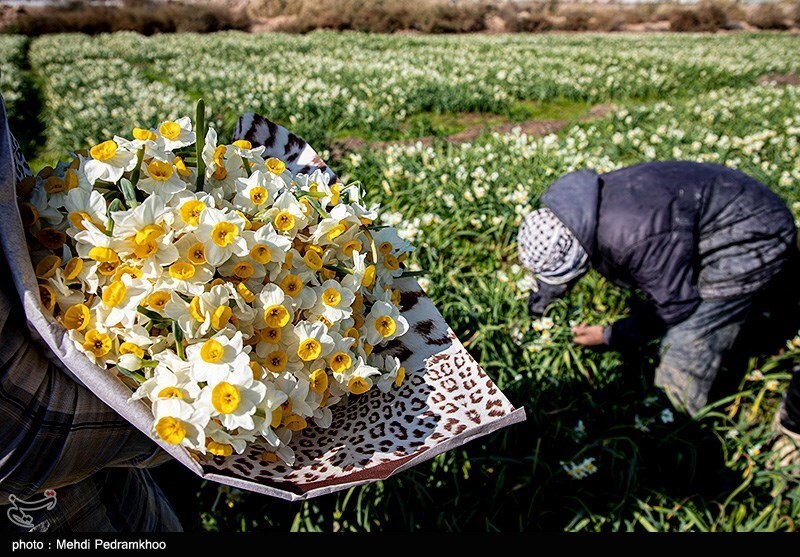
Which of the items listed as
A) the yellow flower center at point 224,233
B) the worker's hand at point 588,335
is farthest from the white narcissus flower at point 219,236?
the worker's hand at point 588,335

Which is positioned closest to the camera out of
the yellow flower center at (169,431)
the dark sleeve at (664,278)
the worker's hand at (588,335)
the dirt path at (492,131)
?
the yellow flower center at (169,431)

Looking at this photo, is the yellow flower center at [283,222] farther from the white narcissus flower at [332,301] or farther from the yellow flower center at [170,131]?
the yellow flower center at [170,131]

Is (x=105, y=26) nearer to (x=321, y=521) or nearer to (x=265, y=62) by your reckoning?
(x=265, y=62)

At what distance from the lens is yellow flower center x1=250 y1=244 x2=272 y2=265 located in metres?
0.91

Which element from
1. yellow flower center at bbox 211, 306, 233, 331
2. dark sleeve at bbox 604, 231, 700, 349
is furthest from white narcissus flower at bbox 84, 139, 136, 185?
dark sleeve at bbox 604, 231, 700, 349

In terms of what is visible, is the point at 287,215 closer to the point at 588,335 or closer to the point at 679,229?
the point at 679,229

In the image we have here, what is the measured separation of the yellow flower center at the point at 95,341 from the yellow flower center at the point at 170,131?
0.41 meters

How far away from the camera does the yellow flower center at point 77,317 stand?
2.77 feet

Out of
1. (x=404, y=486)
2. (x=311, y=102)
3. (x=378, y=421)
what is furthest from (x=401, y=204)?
(x=311, y=102)

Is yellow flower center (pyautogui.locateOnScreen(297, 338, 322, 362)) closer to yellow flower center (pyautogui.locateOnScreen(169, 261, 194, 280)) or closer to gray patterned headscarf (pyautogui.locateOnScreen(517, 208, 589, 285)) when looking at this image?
yellow flower center (pyautogui.locateOnScreen(169, 261, 194, 280))

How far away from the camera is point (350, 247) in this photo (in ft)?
3.50

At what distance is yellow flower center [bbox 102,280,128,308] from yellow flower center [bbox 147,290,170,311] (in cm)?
4

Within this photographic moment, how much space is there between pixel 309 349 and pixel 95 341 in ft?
1.15

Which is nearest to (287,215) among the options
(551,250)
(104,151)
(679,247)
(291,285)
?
(291,285)
